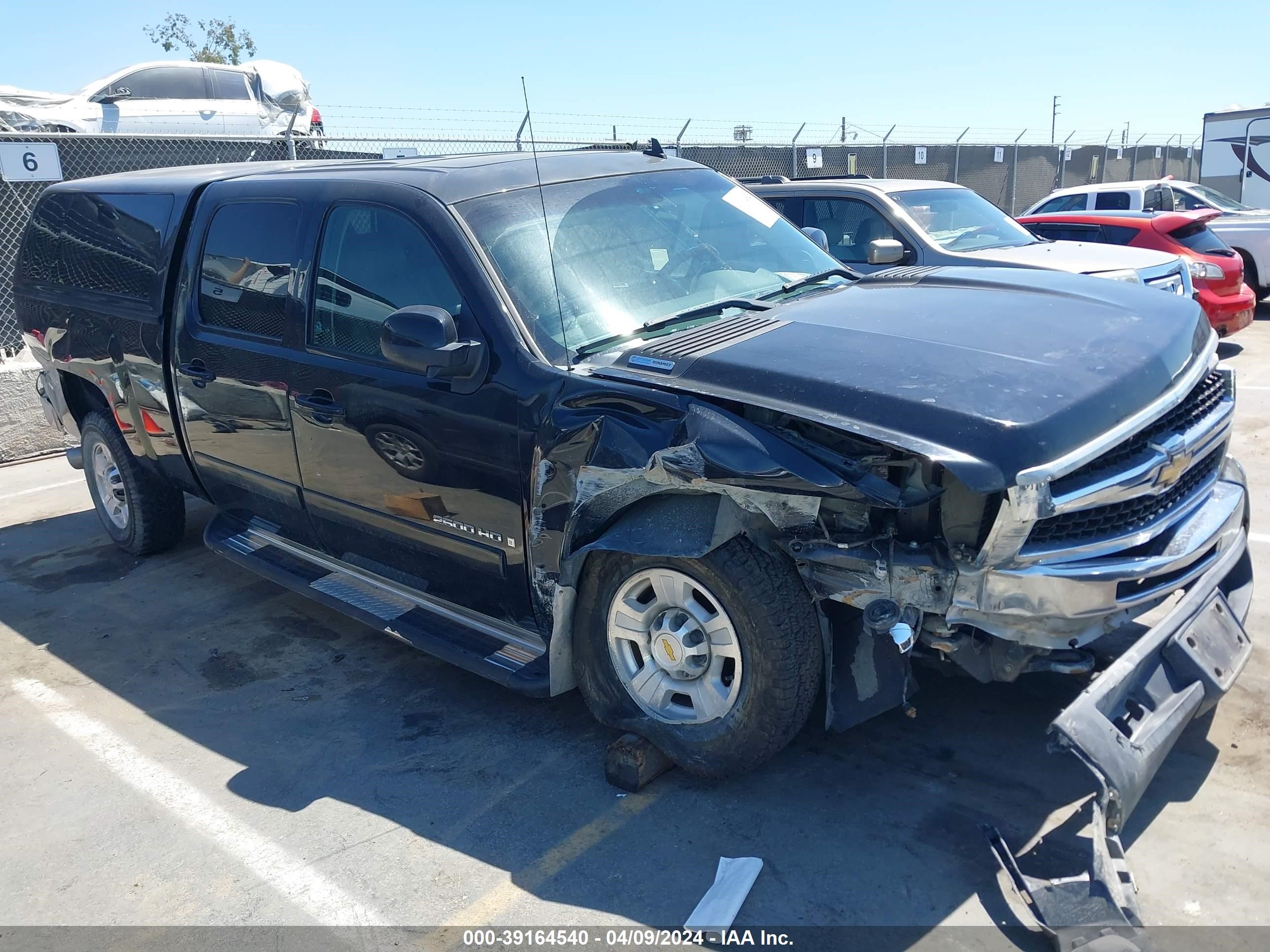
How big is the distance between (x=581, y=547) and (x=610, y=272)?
3.64 ft

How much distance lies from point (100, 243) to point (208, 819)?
3.54 metres

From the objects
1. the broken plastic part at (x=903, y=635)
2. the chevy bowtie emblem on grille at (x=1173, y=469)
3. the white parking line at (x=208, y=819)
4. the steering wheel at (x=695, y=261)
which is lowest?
the white parking line at (x=208, y=819)

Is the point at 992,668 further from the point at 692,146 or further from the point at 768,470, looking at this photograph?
the point at 692,146

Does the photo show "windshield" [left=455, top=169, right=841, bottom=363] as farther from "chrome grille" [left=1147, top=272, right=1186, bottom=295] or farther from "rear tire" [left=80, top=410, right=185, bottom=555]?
"chrome grille" [left=1147, top=272, right=1186, bottom=295]

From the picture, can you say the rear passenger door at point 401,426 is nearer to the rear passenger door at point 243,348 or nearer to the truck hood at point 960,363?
the rear passenger door at point 243,348

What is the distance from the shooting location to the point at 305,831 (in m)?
3.42

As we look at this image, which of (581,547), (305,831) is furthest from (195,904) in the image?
(581,547)

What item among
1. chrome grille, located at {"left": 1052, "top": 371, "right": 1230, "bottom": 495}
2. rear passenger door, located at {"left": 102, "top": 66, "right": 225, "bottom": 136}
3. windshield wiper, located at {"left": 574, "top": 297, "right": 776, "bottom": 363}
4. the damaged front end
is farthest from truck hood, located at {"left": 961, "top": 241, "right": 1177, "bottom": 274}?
rear passenger door, located at {"left": 102, "top": 66, "right": 225, "bottom": 136}

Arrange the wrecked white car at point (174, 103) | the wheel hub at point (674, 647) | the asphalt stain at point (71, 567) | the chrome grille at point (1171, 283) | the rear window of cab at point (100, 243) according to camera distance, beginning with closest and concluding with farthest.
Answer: the wheel hub at point (674, 647), the rear window of cab at point (100, 243), the asphalt stain at point (71, 567), the chrome grille at point (1171, 283), the wrecked white car at point (174, 103)

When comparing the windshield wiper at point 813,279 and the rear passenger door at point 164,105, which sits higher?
the rear passenger door at point 164,105

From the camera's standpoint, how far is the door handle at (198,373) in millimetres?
4832

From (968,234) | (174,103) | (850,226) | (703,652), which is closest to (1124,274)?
(968,234)

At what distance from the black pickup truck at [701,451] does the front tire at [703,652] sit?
0.01m

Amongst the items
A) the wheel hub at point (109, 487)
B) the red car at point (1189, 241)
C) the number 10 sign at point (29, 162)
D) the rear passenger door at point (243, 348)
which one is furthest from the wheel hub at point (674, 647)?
the number 10 sign at point (29, 162)
